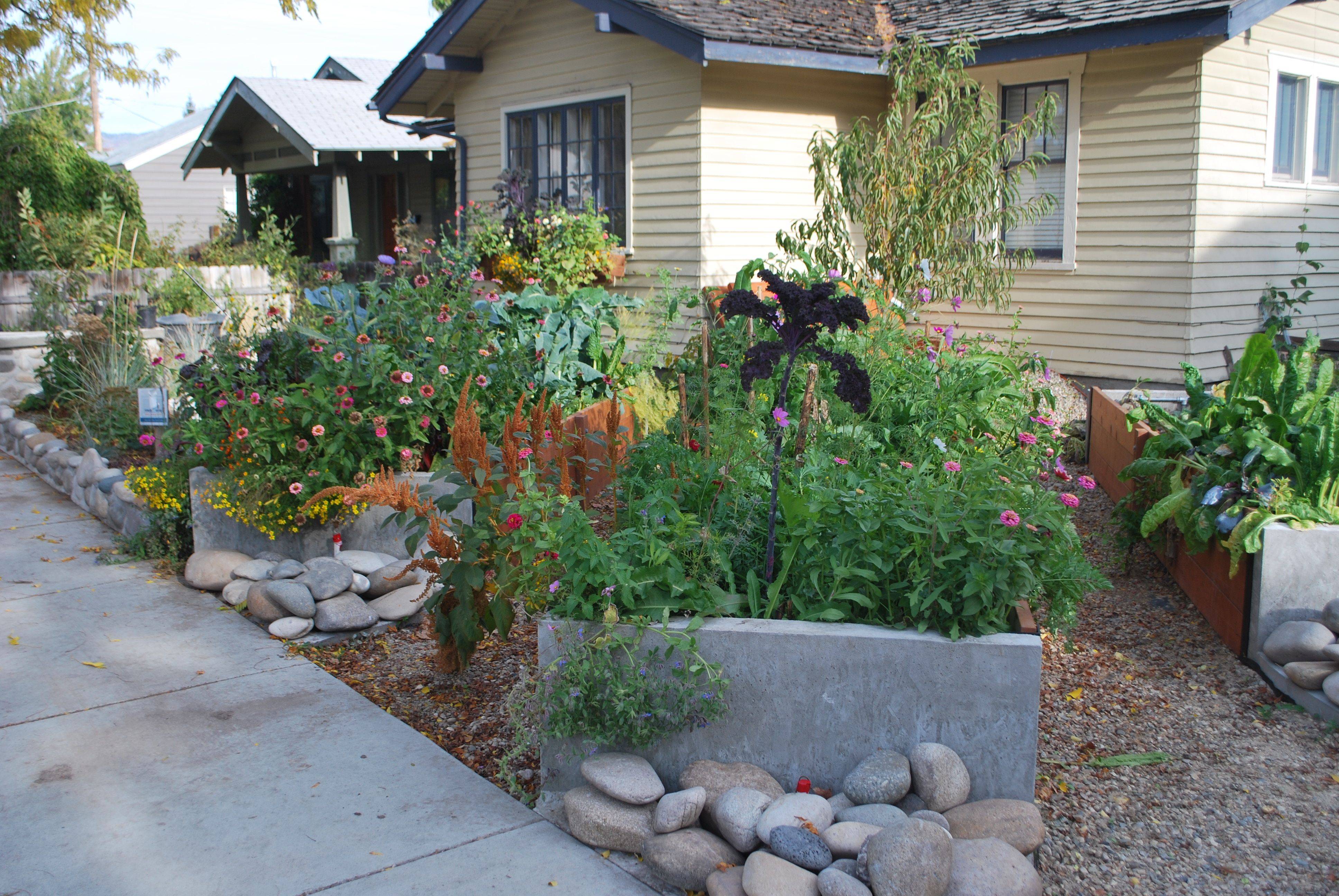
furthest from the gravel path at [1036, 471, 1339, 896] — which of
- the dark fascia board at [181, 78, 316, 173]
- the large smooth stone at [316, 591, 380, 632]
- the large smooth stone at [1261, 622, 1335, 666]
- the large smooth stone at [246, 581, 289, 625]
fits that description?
the dark fascia board at [181, 78, 316, 173]

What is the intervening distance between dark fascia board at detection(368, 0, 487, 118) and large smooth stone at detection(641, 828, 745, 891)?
10015 mm

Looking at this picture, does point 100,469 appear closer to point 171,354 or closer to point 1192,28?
point 171,354

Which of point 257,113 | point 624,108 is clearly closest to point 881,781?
point 624,108

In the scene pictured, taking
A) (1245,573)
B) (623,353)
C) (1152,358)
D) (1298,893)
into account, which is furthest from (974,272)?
(1298,893)

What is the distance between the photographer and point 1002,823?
2684mm

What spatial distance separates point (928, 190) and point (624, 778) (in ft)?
19.9

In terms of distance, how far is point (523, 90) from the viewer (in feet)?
37.1

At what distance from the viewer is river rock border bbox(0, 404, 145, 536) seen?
5754 millimetres

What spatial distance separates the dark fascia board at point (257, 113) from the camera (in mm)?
16781

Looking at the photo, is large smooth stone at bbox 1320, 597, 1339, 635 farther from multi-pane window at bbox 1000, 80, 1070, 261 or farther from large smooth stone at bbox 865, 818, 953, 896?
multi-pane window at bbox 1000, 80, 1070, 261

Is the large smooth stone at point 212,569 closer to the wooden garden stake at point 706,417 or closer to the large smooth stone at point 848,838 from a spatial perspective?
the wooden garden stake at point 706,417

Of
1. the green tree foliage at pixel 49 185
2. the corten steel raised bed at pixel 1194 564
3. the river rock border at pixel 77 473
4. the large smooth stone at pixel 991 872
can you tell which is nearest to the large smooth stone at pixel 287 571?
the river rock border at pixel 77 473

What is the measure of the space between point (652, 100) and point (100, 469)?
5.97 m

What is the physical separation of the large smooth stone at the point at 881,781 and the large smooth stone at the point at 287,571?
277cm
